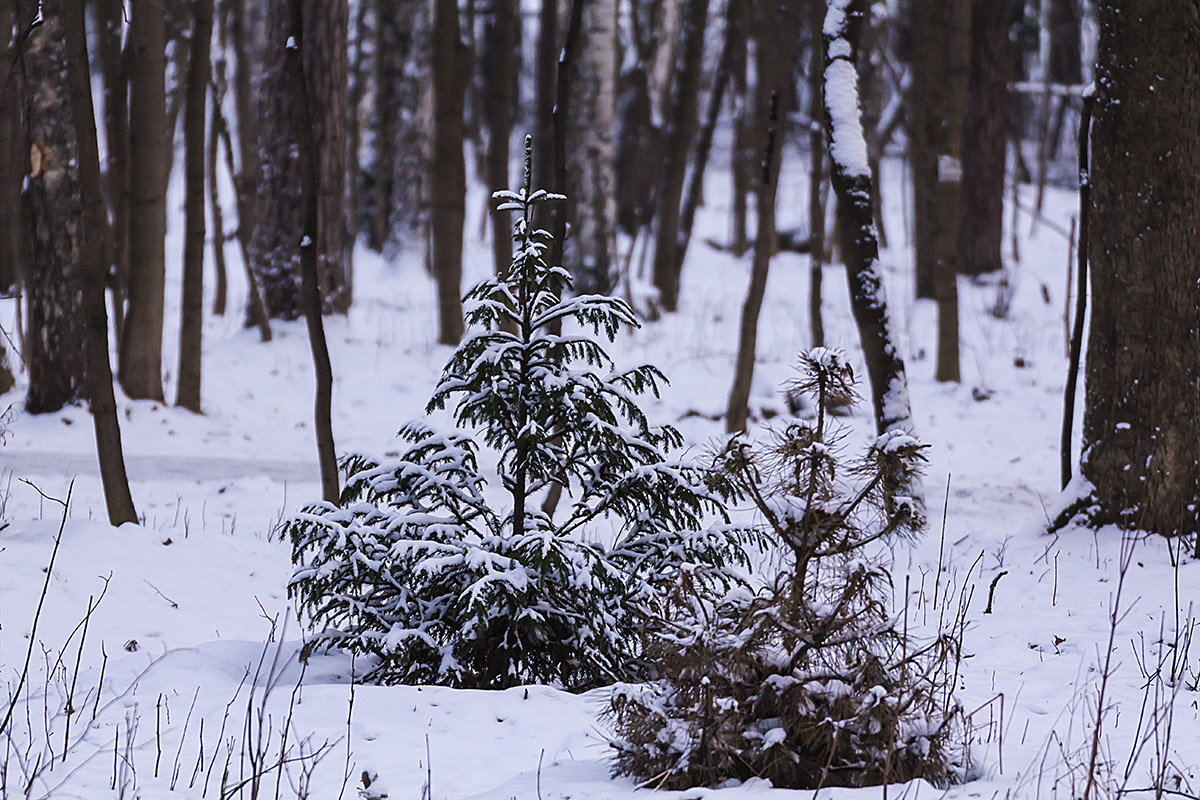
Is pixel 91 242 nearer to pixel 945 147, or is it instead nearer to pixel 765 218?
pixel 765 218

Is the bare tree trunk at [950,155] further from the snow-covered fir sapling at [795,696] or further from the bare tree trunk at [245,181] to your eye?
the snow-covered fir sapling at [795,696]

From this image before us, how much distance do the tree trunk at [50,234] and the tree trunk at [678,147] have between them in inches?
299

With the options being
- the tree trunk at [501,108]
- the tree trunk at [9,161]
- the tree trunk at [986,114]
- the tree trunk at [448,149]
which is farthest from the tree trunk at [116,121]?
the tree trunk at [986,114]

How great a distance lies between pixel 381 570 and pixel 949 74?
28.6ft

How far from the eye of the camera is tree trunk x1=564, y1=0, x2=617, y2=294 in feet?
43.2

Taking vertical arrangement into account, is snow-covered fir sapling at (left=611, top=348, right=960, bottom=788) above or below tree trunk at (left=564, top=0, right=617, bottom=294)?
below

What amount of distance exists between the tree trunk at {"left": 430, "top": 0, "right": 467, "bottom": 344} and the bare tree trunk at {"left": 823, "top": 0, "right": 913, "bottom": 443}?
4765 mm

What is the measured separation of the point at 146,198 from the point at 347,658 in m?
5.69

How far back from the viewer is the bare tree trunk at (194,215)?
348 inches

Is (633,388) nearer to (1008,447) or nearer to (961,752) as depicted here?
(961,752)

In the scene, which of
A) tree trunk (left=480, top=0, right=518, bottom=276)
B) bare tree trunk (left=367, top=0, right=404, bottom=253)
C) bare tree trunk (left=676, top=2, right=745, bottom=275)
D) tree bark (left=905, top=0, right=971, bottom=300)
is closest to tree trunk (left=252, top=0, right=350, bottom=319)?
tree trunk (left=480, top=0, right=518, bottom=276)

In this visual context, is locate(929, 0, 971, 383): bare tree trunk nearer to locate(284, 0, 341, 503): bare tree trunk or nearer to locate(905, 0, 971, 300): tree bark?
locate(905, 0, 971, 300): tree bark

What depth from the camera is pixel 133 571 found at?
566cm

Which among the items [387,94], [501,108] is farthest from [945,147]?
[387,94]
